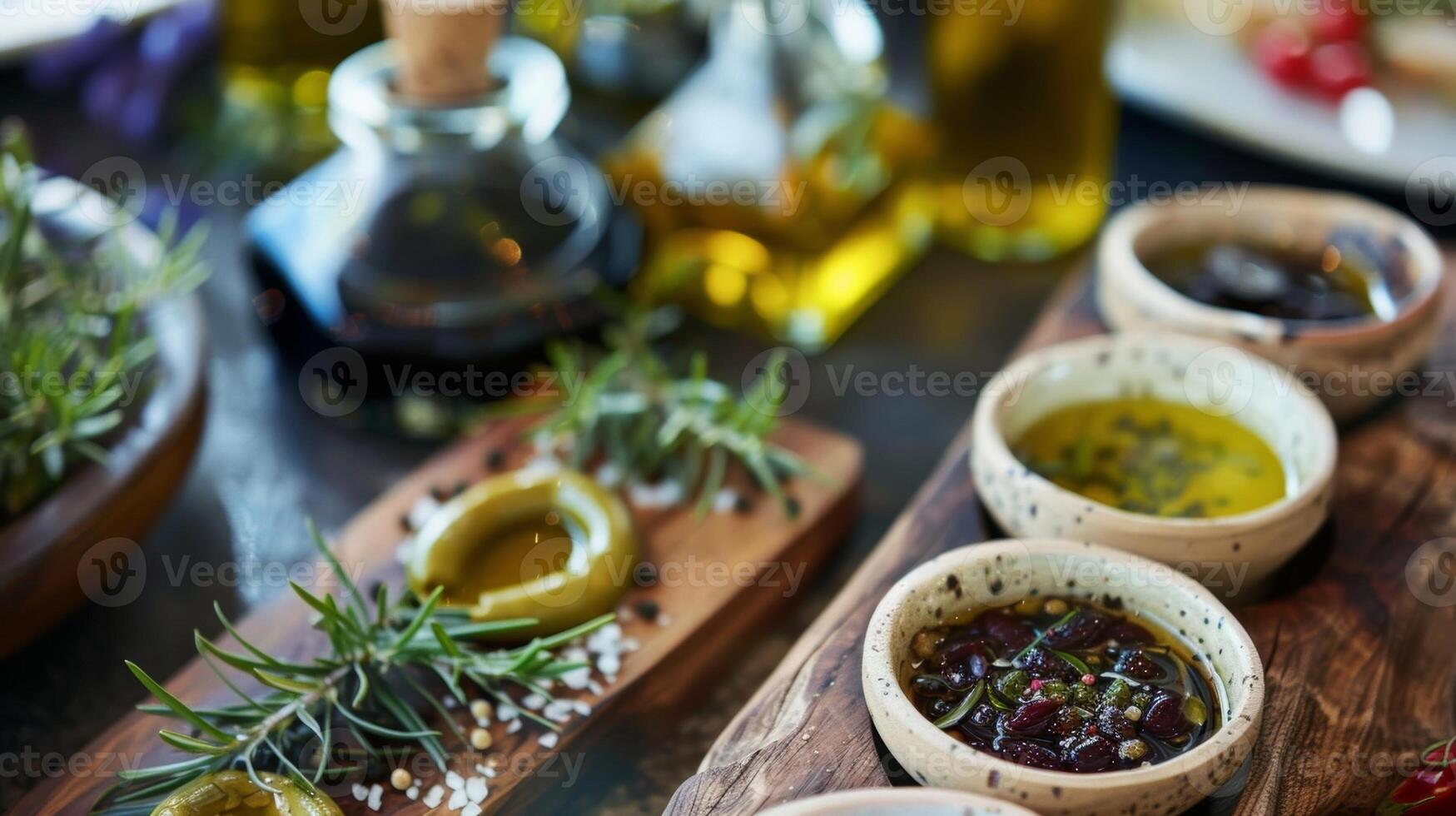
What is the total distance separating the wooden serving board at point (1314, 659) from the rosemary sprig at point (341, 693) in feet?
0.48

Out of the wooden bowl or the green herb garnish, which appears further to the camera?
the wooden bowl

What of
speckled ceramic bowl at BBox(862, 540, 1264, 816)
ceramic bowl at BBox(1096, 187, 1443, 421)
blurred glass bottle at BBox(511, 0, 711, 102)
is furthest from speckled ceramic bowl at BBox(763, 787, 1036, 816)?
blurred glass bottle at BBox(511, 0, 711, 102)

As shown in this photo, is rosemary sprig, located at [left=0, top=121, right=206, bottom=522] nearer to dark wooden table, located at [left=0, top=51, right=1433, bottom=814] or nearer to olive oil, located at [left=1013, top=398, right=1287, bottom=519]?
dark wooden table, located at [left=0, top=51, right=1433, bottom=814]

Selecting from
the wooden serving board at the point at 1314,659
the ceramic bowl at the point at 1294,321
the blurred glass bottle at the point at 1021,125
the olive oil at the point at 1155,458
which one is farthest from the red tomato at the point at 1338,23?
the olive oil at the point at 1155,458

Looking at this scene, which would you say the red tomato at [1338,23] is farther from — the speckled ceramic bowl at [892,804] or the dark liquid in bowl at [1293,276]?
the speckled ceramic bowl at [892,804]

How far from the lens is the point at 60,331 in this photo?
999 millimetres

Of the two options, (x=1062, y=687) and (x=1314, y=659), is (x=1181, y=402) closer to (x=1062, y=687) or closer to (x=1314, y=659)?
(x=1314, y=659)

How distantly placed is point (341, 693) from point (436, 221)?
0.46 meters

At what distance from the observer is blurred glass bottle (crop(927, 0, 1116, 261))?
1282 mm

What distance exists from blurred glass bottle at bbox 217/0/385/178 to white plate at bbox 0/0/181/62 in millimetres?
113

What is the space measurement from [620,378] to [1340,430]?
1.91ft

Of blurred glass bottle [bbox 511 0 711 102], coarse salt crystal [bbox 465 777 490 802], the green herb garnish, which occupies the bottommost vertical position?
coarse salt crystal [bbox 465 777 490 802]

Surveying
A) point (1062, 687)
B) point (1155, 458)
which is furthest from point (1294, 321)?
point (1062, 687)

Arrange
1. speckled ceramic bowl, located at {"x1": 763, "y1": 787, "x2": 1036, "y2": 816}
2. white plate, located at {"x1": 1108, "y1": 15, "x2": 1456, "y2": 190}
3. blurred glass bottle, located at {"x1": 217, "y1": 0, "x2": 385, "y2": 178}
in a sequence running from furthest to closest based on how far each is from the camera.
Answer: blurred glass bottle, located at {"x1": 217, "y1": 0, "x2": 385, "y2": 178}
white plate, located at {"x1": 1108, "y1": 15, "x2": 1456, "y2": 190}
speckled ceramic bowl, located at {"x1": 763, "y1": 787, "x2": 1036, "y2": 816}
